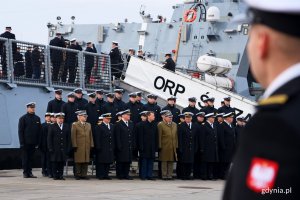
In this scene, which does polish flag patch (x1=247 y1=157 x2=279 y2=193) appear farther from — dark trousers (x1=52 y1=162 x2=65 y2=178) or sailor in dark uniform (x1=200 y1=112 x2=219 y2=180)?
sailor in dark uniform (x1=200 y1=112 x2=219 y2=180)

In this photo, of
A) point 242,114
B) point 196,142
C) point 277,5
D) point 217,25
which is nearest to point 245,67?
point 217,25

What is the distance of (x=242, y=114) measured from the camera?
19.0 meters

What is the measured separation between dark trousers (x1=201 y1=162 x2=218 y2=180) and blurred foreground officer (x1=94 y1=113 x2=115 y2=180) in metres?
2.50

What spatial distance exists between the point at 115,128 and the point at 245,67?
9692mm

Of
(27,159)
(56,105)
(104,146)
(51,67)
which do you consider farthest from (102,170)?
(51,67)

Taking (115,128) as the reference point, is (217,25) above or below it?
above

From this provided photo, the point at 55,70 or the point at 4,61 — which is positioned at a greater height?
the point at 4,61

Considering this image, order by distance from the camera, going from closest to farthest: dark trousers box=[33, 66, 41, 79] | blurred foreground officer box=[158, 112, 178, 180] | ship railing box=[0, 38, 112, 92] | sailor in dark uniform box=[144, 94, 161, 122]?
1. blurred foreground officer box=[158, 112, 178, 180]
2. sailor in dark uniform box=[144, 94, 161, 122]
3. ship railing box=[0, 38, 112, 92]
4. dark trousers box=[33, 66, 41, 79]

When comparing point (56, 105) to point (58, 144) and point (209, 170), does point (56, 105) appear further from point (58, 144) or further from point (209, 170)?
point (209, 170)

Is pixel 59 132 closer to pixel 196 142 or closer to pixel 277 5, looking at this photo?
pixel 196 142

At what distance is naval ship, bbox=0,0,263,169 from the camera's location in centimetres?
1692

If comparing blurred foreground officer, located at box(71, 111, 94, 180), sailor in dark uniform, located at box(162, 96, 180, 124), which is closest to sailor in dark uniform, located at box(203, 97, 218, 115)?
sailor in dark uniform, located at box(162, 96, 180, 124)

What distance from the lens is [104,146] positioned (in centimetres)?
1462

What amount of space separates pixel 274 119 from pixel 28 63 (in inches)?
642
